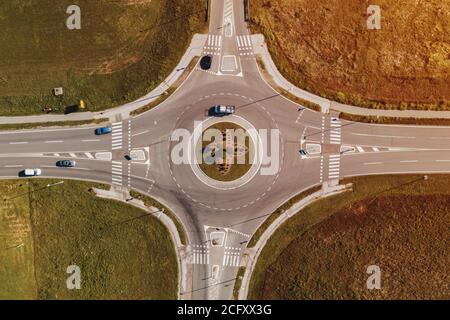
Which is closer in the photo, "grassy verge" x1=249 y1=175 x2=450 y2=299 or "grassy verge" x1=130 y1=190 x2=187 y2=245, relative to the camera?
"grassy verge" x1=249 y1=175 x2=450 y2=299

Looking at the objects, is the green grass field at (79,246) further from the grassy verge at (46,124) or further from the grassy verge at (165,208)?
the grassy verge at (46,124)

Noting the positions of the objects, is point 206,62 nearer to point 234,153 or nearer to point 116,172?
point 234,153

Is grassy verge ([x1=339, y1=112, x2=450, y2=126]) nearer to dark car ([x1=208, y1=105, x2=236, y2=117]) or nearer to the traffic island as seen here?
the traffic island

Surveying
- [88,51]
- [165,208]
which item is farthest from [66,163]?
[88,51]

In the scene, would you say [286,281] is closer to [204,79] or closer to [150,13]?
[204,79]

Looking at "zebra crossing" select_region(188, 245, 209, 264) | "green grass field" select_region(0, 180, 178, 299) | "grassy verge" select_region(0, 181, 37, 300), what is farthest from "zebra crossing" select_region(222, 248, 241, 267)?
"grassy verge" select_region(0, 181, 37, 300)
